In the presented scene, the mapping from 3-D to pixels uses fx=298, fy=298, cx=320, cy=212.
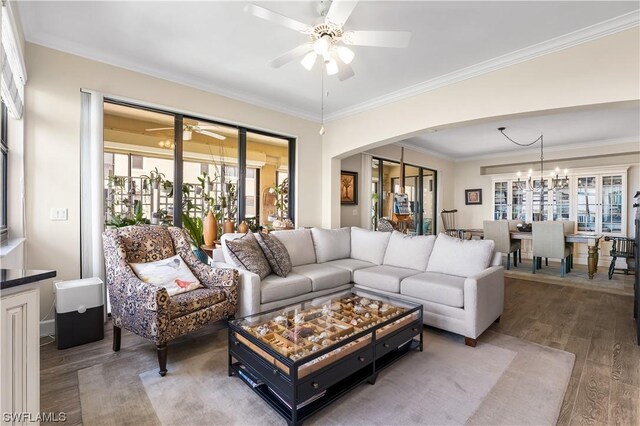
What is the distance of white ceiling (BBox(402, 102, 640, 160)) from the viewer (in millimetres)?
4730

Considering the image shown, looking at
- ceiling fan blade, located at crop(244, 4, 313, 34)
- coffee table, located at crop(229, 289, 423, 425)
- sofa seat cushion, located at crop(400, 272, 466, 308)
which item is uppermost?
ceiling fan blade, located at crop(244, 4, 313, 34)

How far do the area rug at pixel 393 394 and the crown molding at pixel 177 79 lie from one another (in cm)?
293

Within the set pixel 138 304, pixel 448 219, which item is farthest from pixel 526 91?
pixel 448 219

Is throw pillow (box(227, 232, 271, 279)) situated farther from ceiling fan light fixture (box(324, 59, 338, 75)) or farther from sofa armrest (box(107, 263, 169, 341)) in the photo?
ceiling fan light fixture (box(324, 59, 338, 75))

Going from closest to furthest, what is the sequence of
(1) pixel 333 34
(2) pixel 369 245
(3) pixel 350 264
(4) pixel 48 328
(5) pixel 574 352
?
1. (1) pixel 333 34
2. (5) pixel 574 352
3. (4) pixel 48 328
4. (3) pixel 350 264
5. (2) pixel 369 245

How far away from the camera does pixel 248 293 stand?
2.72 meters

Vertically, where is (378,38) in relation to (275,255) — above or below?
above

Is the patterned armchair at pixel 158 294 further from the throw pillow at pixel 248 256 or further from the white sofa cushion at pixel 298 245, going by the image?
the white sofa cushion at pixel 298 245

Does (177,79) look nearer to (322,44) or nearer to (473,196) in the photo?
(322,44)

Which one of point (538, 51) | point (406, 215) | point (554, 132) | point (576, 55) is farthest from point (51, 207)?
point (554, 132)

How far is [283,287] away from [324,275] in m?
0.57

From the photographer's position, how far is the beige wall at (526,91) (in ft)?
8.48

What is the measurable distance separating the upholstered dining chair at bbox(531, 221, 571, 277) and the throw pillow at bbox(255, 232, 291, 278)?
474 centimetres

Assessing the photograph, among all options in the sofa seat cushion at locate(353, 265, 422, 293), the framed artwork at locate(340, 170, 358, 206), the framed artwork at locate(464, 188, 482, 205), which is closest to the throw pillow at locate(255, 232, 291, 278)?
the sofa seat cushion at locate(353, 265, 422, 293)
